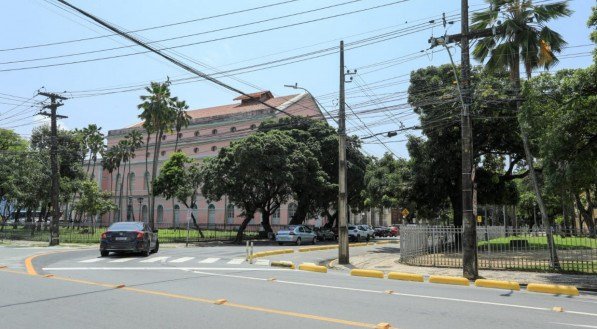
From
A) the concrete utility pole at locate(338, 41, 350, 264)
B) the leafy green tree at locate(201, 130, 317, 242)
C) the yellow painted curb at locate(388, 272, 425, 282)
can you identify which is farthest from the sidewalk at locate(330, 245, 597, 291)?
the leafy green tree at locate(201, 130, 317, 242)

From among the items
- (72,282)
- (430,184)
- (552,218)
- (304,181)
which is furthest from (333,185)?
(552,218)

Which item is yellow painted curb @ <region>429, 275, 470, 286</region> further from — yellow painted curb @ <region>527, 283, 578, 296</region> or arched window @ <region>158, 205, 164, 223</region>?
arched window @ <region>158, 205, 164, 223</region>

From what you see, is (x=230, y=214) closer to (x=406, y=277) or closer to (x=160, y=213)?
(x=160, y=213)

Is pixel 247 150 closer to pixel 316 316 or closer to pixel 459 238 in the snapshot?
pixel 459 238

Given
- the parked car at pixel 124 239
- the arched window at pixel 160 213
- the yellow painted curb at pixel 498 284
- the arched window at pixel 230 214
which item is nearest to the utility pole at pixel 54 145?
the parked car at pixel 124 239

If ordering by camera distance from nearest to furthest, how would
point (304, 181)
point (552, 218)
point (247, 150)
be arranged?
point (247, 150), point (304, 181), point (552, 218)

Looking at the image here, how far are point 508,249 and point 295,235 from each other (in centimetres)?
1861

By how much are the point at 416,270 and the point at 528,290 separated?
198 inches

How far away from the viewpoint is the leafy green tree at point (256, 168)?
116 ft

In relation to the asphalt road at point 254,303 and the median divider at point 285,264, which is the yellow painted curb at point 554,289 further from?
the median divider at point 285,264

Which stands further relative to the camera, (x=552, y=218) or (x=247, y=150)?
(x=552, y=218)

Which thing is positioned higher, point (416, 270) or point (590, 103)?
point (590, 103)

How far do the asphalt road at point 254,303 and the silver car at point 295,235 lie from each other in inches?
828

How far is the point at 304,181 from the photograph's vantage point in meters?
38.0
